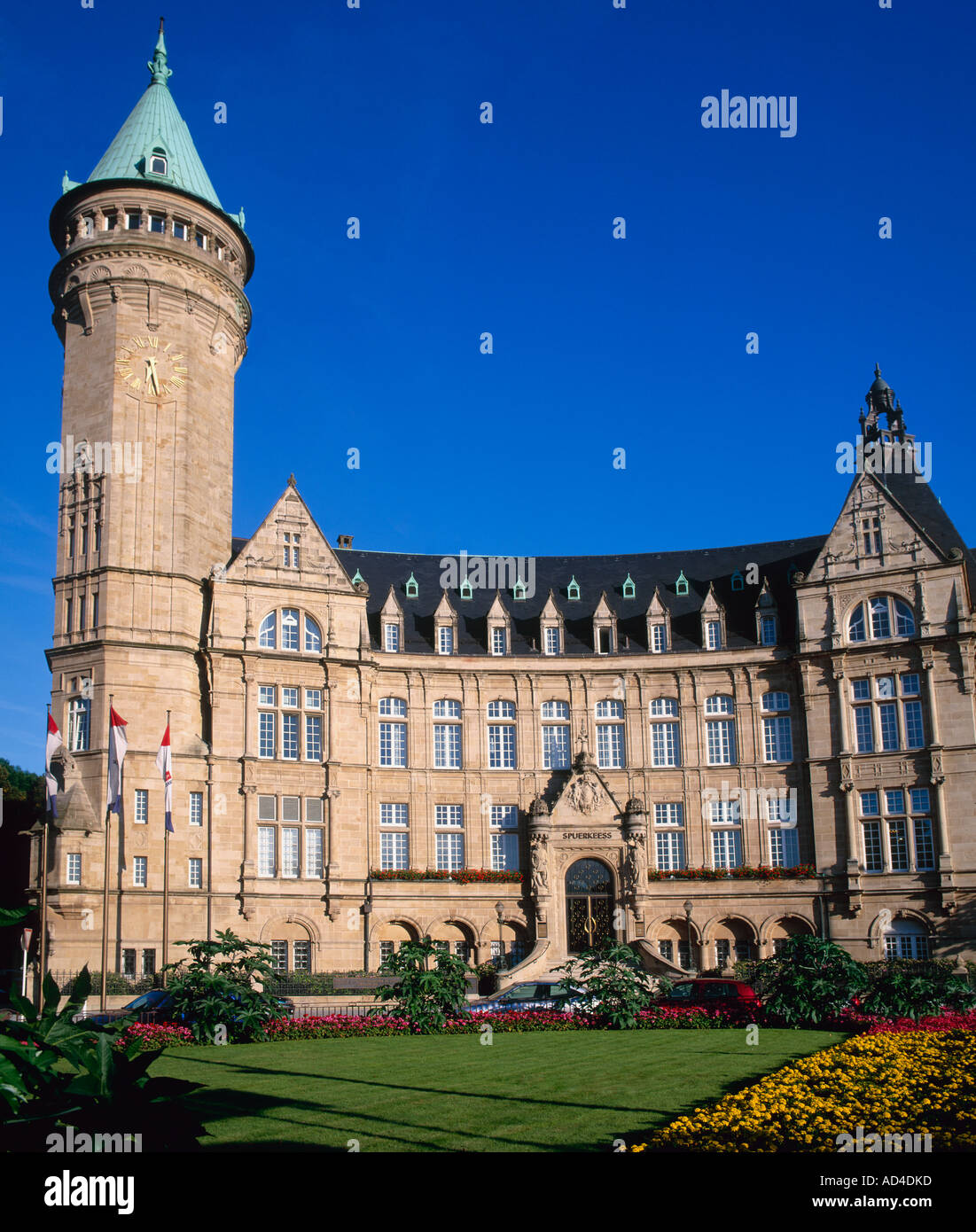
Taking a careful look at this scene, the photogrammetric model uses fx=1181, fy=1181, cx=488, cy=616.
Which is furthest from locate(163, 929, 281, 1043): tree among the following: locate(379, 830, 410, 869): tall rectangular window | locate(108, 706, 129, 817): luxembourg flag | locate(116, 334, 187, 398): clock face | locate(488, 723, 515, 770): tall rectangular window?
locate(116, 334, 187, 398): clock face

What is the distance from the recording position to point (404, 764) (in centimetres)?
6184

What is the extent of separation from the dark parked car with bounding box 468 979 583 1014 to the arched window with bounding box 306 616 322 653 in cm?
2341


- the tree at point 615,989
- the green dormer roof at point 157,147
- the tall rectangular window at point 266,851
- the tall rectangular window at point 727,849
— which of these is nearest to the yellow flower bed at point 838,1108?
the tree at point 615,989

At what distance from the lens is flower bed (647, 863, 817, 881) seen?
5834 centimetres

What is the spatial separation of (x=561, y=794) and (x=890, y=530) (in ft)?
70.3

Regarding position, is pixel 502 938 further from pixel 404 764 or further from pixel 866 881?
pixel 866 881

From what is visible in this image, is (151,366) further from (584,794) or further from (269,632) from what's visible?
(584,794)

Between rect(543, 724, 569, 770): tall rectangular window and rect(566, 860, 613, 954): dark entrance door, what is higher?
rect(543, 724, 569, 770): tall rectangular window

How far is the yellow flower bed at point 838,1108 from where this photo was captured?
12.9 meters

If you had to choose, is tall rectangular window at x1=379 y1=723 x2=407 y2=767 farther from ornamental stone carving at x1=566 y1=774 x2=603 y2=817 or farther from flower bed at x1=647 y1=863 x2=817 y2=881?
flower bed at x1=647 y1=863 x2=817 y2=881

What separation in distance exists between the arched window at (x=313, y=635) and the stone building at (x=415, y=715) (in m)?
0.18

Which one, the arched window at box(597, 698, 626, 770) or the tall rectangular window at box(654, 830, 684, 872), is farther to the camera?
the arched window at box(597, 698, 626, 770)

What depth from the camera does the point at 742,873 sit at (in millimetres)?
58844

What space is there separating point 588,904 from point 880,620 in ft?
67.7
